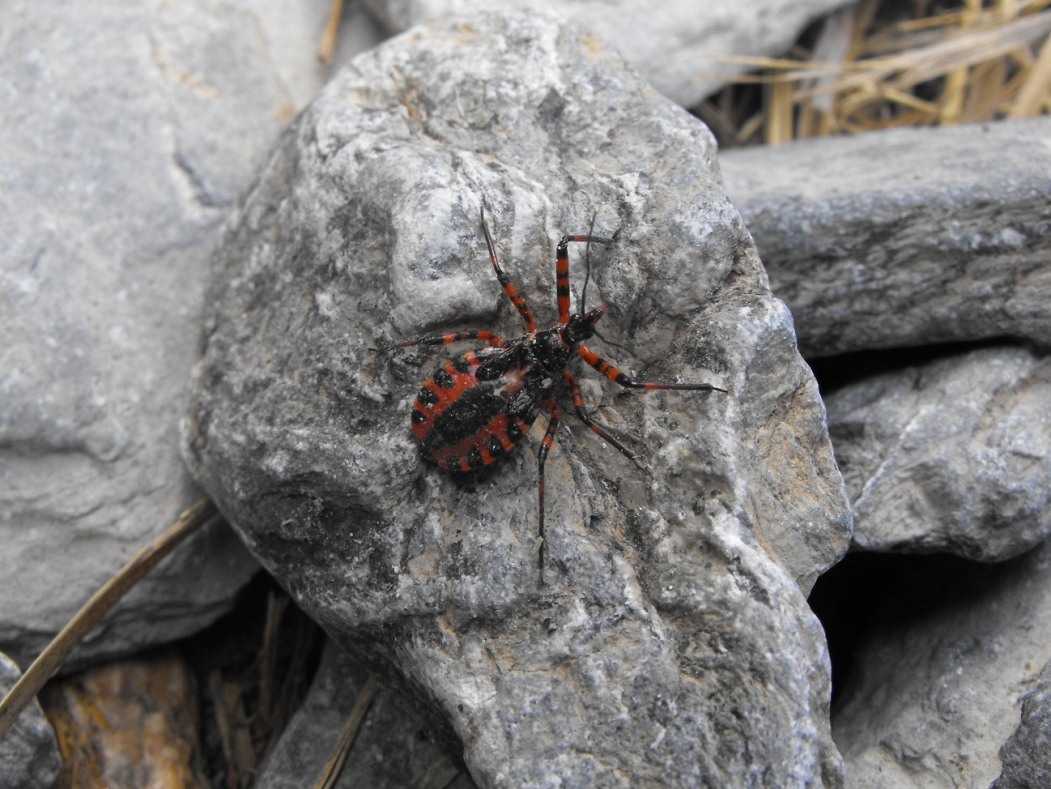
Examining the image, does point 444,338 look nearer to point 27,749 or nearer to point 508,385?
point 508,385

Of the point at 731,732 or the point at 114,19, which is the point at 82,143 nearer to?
the point at 114,19

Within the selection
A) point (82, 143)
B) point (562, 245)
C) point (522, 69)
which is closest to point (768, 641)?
point (562, 245)

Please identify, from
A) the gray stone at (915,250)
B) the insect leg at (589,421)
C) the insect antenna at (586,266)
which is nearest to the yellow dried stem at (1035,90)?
the gray stone at (915,250)

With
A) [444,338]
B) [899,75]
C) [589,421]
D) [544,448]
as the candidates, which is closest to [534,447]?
[544,448]

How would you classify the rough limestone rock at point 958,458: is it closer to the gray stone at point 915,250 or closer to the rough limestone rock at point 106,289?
the gray stone at point 915,250

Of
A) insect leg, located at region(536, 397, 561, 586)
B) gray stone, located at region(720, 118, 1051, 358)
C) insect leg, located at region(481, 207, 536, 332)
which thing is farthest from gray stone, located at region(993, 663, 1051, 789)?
insect leg, located at region(481, 207, 536, 332)

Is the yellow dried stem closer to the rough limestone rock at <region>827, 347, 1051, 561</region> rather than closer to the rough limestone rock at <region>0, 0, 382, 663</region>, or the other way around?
the rough limestone rock at <region>827, 347, 1051, 561</region>
